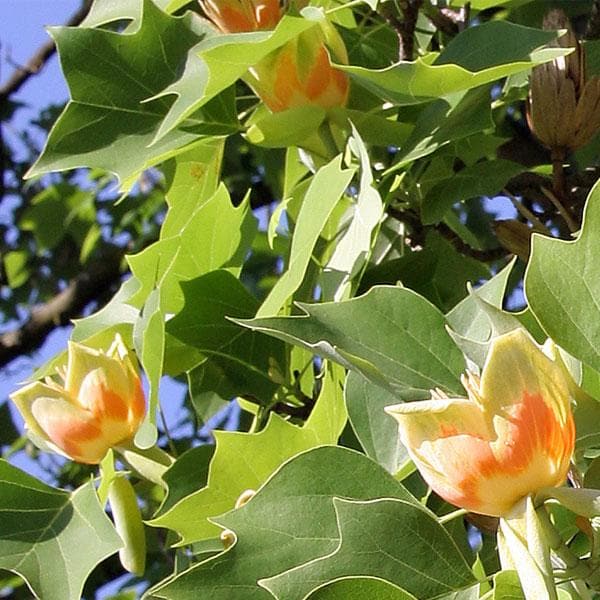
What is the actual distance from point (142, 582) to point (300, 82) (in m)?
1.31

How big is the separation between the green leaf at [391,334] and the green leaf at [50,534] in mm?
241

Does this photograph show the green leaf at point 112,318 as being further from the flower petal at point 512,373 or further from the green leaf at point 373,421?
the flower petal at point 512,373

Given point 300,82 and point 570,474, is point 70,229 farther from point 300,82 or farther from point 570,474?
point 570,474

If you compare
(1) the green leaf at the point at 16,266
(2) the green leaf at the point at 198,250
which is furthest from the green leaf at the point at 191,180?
(1) the green leaf at the point at 16,266

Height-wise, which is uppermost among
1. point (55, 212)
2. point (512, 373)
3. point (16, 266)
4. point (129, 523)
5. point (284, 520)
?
point (512, 373)

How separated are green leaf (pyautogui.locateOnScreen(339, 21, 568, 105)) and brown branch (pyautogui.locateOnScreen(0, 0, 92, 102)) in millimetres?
1460

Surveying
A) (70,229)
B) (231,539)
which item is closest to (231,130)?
(231,539)

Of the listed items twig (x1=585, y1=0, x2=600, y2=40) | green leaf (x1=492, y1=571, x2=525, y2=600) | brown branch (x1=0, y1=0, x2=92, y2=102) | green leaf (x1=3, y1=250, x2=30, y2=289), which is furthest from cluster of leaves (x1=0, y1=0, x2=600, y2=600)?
green leaf (x1=3, y1=250, x2=30, y2=289)

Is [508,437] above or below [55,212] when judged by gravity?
above

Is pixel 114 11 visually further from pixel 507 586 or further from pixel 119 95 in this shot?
pixel 507 586

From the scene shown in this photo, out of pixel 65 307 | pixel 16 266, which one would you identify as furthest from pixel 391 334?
pixel 16 266

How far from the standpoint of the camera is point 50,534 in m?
0.89

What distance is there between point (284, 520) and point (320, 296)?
290 mm

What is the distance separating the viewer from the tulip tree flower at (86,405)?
855mm
